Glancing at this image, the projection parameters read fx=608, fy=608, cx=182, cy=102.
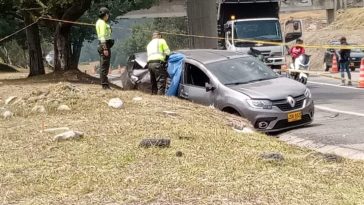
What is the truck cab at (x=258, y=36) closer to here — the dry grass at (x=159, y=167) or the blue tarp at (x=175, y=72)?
the blue tarp at (x=175, y=72)

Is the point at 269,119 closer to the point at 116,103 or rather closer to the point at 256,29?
the point at 116,103

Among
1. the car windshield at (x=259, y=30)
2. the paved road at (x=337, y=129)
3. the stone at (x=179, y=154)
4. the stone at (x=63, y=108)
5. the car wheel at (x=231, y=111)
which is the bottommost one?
the paved road at (x=337, y=129)

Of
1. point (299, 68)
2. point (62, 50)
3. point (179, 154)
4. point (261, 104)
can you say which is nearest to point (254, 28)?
point (299, 68)

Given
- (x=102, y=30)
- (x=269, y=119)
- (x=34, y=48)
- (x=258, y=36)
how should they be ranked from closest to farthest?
(x=269, y=119) → (x=102, y=30) → (x=34, y=48) → (x=258, y=36)

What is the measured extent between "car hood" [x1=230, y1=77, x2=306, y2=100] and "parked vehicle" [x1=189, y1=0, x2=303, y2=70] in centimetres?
967

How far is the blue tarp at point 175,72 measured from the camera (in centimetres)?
1324

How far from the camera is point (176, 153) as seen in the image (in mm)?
7391

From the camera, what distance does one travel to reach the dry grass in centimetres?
573

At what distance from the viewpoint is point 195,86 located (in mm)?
12633

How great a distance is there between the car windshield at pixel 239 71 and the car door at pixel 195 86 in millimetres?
288

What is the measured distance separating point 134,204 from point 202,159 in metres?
1.80

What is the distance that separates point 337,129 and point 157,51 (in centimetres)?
468

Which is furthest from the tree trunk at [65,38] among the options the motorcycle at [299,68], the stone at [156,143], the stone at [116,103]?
the stone at [156,143]

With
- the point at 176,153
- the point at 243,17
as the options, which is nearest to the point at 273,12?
the point at 243,17
